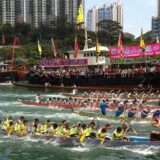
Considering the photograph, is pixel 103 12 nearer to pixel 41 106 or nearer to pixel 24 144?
pixel 41 106

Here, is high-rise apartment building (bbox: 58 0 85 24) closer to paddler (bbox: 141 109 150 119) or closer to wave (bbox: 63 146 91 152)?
paddler (bbox: 141 109 150 119)

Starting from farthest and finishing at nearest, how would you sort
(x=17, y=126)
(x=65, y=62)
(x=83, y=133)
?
(x=65, y=62) → (x=17, y=126) → (x=83, y=133)

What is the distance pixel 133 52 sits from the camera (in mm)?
59656

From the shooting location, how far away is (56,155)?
71.5 feet

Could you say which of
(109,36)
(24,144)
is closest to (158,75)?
(24,144)

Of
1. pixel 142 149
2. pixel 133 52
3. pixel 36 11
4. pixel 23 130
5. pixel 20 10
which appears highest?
pixel 20 10

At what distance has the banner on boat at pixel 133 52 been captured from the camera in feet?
187

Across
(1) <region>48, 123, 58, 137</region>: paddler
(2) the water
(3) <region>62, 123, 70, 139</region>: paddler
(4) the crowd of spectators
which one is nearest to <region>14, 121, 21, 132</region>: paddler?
(2) the water

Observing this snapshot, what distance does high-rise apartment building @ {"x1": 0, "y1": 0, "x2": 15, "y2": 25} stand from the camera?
156375mm

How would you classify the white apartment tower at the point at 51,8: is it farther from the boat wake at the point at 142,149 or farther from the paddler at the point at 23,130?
the boat wake at the point at 142,149

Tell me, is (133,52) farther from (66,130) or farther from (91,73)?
(66,130)

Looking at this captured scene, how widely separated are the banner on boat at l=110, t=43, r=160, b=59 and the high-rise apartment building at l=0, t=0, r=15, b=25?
10257cm

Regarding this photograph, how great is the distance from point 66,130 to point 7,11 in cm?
13924

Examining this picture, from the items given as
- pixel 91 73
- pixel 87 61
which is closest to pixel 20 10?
pixel 87 61
